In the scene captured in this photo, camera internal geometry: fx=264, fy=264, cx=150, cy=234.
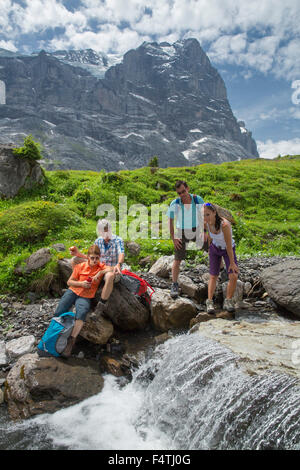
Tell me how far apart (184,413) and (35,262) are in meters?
7.13

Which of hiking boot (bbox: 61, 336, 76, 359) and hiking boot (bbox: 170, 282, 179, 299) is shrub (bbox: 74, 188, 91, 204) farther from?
hiking boot (bbox: 61, 336, 76, 359)

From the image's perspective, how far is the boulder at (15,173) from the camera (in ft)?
52.9

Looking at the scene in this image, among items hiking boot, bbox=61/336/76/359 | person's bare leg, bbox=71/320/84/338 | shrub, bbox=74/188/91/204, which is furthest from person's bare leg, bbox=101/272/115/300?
shrub, bbox=74/188/91/204

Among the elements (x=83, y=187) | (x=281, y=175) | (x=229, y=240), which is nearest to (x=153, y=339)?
(x=229, y=240)

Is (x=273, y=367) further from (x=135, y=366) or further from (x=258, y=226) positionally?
(x=258, y=226)

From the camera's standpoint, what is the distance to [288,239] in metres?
13.7

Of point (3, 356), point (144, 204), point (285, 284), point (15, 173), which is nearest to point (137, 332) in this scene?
point (3, 356)

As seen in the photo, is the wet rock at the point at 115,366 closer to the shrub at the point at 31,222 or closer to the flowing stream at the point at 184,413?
the flowing stream at the point at 184,413

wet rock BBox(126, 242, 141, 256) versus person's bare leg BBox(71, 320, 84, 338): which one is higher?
wet rock BBox(126, 242, 141, 256)

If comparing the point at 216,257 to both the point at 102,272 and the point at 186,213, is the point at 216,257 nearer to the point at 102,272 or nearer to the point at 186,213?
the point at 186,213

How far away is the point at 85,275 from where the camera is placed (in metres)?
6.68

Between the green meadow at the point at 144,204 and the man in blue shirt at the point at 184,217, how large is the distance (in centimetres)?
327

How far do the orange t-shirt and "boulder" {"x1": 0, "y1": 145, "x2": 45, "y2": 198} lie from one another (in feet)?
38.7

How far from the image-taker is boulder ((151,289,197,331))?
689cm
